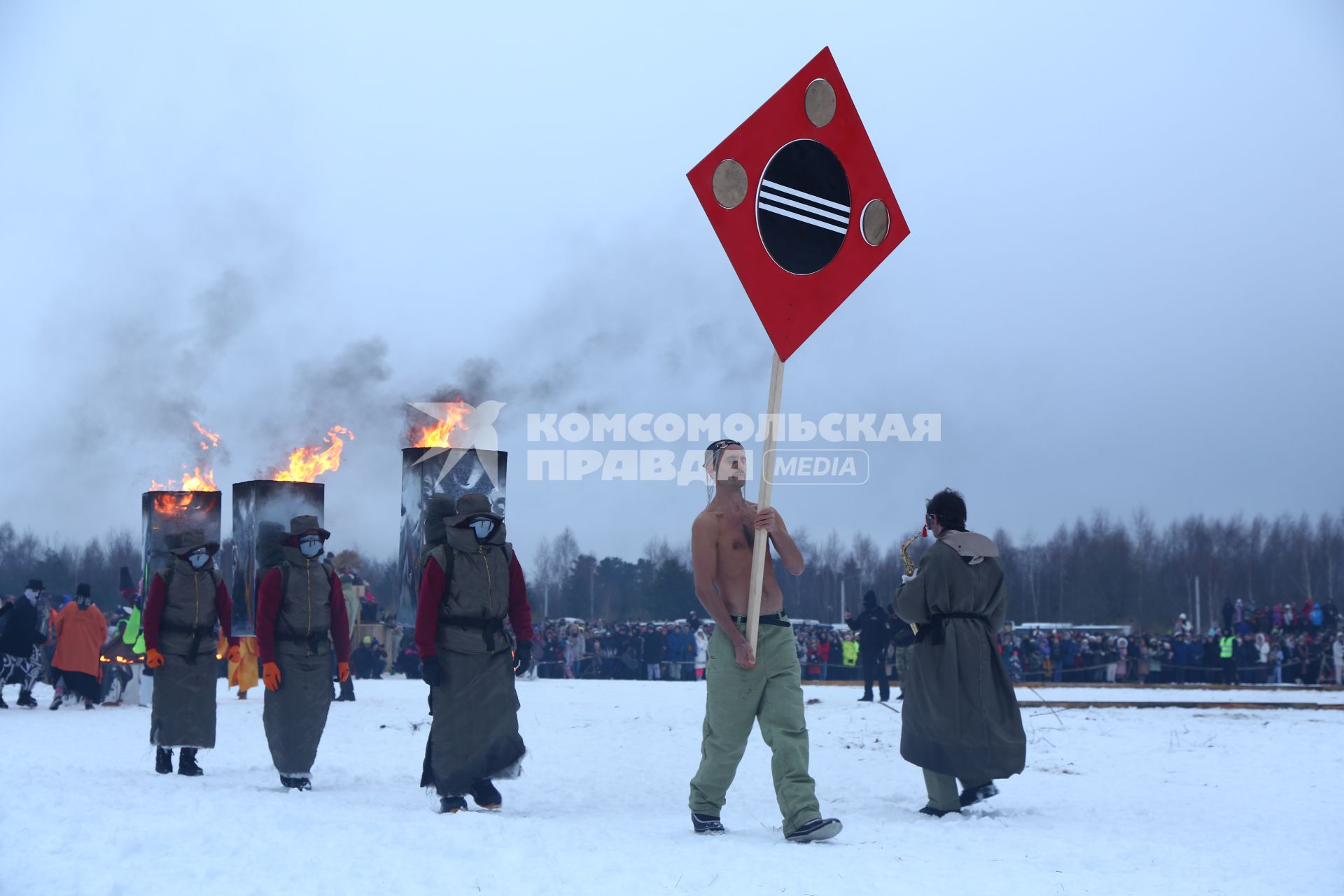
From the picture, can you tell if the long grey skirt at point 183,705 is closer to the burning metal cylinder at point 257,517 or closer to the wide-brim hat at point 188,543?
the wide-brim hat at point 188,543

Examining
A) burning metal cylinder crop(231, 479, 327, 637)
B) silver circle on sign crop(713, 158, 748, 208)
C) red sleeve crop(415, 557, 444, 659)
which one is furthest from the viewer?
burning metal cylinder crop(231, 479, 327, 637)

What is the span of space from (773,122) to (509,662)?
134 inches

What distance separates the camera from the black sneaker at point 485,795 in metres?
7.00

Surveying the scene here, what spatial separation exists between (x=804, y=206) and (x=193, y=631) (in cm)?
587

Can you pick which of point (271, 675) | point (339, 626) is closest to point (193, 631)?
point (339, 626)

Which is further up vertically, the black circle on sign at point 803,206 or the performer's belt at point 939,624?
the black circle on sign at point 803,206

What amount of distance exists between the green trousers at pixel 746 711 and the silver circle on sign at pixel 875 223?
2167 mm

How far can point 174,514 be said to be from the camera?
1549 cm

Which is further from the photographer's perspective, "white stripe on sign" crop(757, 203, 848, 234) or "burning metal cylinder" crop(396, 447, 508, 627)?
"burning metal cylinder" crop(396, 447, 508, 627)

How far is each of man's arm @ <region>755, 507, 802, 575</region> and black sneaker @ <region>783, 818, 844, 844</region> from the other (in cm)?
119

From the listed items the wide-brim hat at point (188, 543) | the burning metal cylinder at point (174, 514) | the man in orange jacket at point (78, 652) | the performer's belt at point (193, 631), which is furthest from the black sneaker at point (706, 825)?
the man in orange jacket at point (78, 652)

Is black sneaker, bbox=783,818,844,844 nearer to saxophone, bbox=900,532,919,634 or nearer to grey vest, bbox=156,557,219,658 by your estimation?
saxophone, bbox=900,532,919,634

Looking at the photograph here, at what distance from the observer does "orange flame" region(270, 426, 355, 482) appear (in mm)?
16438

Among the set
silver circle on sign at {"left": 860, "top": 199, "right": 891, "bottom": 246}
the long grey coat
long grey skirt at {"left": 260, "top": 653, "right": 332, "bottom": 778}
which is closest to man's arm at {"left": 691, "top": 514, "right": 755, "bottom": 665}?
the long grey coat
